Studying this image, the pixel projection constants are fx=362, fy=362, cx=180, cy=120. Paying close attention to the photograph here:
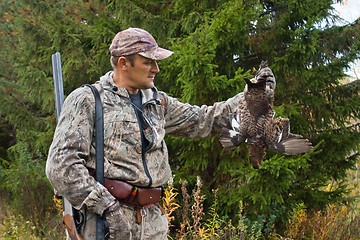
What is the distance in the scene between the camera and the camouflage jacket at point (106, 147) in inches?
81.4

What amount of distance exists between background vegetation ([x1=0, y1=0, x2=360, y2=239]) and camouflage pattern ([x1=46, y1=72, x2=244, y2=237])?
6.83 ft

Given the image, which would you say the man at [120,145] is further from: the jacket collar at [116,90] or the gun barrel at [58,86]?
the gun barrel at [58,86]

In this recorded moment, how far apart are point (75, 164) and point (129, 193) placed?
37 cm

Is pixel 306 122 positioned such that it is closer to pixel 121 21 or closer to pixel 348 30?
pixel 348 30

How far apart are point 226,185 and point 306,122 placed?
1482 millimetres

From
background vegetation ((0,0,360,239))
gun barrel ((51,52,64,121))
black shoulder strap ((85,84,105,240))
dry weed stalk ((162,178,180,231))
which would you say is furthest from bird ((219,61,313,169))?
background vegetation ((0,0,360,239))

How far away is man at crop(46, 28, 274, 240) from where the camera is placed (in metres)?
2.07

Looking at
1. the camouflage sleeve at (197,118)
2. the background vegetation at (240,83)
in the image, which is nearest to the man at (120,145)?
the camouflage sleeve at (197,118)

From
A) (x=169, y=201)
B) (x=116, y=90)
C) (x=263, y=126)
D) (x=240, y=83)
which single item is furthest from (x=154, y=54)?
(x=240, y=83)

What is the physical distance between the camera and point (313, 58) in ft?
17.7

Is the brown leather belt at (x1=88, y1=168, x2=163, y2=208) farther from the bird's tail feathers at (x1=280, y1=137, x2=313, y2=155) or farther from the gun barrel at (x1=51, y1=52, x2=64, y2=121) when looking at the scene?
the bird's tail feathers at (x1=280, y1=137, x2=313, y2=155)

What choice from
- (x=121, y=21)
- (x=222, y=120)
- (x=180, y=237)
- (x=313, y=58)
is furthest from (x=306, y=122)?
(x=121, y=21)

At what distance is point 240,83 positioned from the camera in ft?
15.1

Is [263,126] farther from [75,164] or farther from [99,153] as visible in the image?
[75,164]
